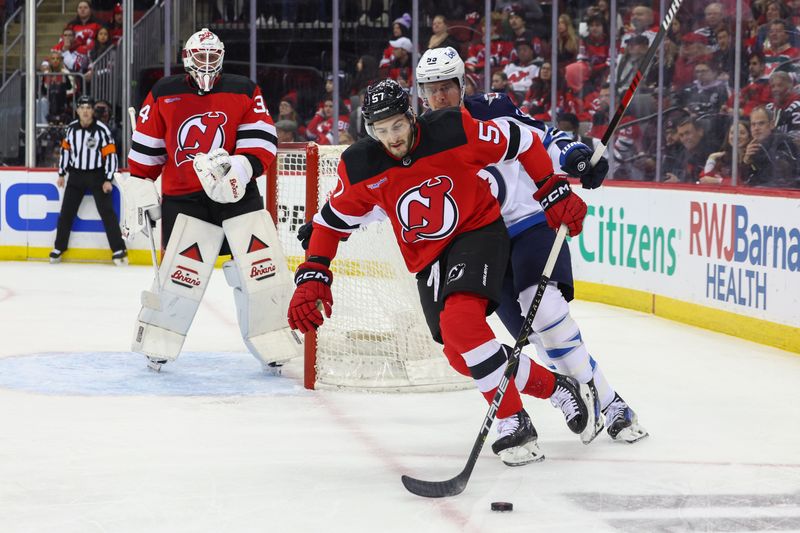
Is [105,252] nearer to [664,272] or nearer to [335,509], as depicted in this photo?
[664,272]

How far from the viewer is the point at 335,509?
2641 millimetres

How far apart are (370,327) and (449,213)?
1.40 meters

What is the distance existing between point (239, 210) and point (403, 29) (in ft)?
16.8

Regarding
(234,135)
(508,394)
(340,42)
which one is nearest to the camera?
(508,394)

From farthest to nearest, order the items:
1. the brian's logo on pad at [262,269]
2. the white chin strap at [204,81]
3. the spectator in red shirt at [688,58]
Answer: the spectator in red shirt at [688,58] → the brian's logo on pad at [262,269] → the white chin strap at [204,81]

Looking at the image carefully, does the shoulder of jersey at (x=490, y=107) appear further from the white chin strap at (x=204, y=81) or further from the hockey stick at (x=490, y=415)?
the white chin strap at (x=204, y=81)

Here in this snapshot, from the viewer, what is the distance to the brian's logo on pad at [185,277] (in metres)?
4.40

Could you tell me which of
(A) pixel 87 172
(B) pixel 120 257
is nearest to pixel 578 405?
(B) pixel 120 257

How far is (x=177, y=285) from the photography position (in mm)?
4422

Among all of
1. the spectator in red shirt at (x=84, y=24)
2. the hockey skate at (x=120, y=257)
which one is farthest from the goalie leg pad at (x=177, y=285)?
the spectator in red shirt at (x=84, y=24)

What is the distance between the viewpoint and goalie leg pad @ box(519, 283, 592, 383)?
10.6ft

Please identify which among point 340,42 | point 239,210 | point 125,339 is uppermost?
point 340,42

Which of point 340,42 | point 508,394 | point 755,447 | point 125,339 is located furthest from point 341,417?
point 340,42

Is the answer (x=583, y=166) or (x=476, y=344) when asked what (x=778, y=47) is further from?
(x=476, y=344)
